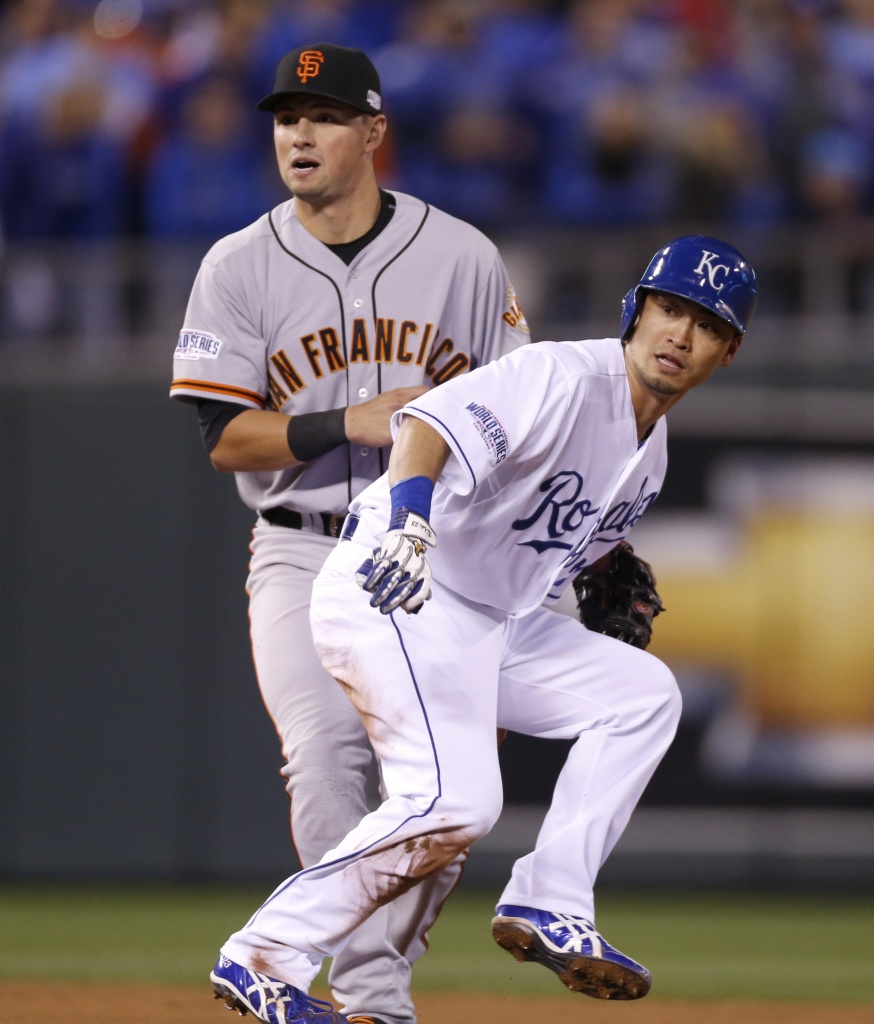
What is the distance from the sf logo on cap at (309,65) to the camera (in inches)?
158

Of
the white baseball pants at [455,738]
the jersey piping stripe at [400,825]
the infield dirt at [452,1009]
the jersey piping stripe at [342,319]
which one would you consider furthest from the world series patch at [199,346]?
the infield dirt at [452,1009]

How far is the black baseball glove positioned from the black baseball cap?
1257 millimetres

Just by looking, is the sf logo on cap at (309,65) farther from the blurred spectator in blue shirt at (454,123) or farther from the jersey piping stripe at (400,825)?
the blurred spectator in blue shirt at (454,123)

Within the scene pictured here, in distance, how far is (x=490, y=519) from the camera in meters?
3.63

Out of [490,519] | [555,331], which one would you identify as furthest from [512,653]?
[555,331]

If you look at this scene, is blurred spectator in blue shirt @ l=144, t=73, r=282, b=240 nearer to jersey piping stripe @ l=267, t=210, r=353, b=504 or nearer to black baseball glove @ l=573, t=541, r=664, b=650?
jersey piping stripe @ l=267, t=210, r=353, b=504

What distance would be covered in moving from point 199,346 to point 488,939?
3344mm

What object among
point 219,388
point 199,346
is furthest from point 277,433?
point 199,346

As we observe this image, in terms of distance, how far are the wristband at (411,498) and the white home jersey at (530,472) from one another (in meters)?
0.11

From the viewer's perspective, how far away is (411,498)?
329 cm

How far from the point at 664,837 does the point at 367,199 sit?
433 cm

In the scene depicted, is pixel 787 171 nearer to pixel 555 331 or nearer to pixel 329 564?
pixel 555 331

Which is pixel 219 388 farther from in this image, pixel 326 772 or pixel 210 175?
pixel 210 175

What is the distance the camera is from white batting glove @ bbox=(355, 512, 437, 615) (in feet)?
10.4
